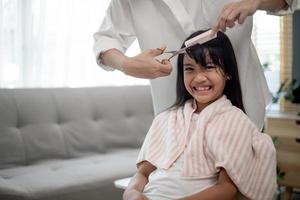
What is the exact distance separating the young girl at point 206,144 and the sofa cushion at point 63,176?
778 millimetres

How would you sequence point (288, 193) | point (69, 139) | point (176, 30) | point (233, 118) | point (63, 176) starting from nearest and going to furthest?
point (233, 118), point (176, 30), point (63, 176), point (69, 139), point (288, 193)

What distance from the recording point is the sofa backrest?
2258mm

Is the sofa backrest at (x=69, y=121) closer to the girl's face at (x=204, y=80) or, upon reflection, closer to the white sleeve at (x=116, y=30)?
the white sleeve at (x=116, y=30)

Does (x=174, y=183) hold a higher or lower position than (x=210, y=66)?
lower

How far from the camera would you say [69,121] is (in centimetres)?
252

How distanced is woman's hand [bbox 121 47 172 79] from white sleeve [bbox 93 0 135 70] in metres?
0.16

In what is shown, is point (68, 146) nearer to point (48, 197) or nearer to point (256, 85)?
point (48, 197)

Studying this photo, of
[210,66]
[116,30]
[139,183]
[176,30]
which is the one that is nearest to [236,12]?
[210,66]

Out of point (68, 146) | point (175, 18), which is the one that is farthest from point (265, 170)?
point (68, 146)

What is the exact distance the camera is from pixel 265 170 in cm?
105

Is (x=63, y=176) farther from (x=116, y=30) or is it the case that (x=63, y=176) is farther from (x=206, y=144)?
(x=206, y=144)

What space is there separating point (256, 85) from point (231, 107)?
0.15m

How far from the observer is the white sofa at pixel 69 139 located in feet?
6.31

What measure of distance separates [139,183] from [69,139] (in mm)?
1359
